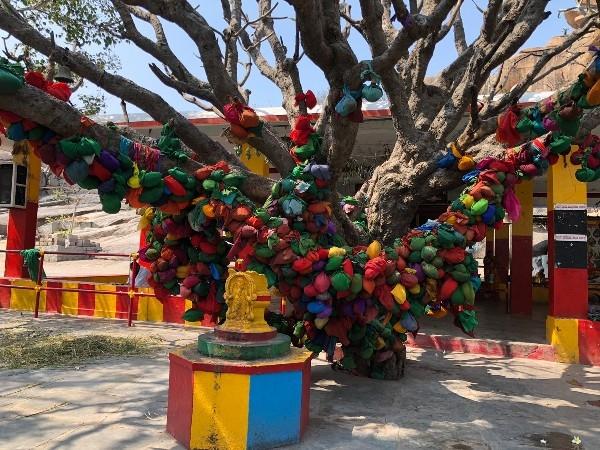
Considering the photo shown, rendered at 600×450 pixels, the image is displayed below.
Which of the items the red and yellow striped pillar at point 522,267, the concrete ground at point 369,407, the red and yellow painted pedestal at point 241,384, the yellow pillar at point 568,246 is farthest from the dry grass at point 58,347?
the red and yellow striped pillar at point 522,267

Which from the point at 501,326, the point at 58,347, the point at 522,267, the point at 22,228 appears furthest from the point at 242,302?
the point at 522,267

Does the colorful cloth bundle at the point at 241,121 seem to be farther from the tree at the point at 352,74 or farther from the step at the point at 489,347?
the step at the point at 489,347

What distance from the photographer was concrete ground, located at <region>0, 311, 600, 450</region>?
355cm

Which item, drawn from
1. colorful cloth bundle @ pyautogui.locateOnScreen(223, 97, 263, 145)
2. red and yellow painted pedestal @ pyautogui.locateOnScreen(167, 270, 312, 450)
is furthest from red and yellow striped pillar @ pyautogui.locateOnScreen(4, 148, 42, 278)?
red and yellow painted pedestal @ pyautogui.locateOnScreen(167, 270, 312, 450)

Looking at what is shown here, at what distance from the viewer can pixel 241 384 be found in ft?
10.5

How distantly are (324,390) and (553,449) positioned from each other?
6.75 feet

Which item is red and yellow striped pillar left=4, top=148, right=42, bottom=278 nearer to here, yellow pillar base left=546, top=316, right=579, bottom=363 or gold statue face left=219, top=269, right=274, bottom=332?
gold statue face left=219, top=269, right=274, bottom=332

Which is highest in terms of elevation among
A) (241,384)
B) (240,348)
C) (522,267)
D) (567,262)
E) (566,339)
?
(567,262)

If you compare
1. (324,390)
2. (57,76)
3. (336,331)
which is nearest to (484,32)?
(336,331)

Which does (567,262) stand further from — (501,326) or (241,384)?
(241,384)

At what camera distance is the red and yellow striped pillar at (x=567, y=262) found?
6.75 metres

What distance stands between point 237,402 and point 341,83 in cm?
254

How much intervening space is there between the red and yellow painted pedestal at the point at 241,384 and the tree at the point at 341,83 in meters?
1.46

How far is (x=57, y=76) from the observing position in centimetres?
639
